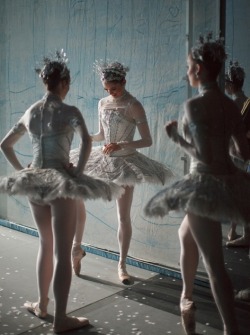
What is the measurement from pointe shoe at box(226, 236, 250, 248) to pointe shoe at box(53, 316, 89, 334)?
3.52ft

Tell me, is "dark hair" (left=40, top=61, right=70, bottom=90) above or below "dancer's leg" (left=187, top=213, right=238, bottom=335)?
above

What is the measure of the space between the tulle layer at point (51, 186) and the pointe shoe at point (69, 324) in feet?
2.31

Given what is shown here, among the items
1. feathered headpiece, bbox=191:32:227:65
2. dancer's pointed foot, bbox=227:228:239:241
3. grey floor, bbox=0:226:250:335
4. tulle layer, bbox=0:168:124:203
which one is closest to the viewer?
feathered headpiece, bbox=191:32:227:65

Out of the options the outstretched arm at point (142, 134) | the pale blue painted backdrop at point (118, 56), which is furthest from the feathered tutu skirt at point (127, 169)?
the pale blue painted backdrop at point (118, 56)

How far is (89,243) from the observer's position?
4.11 metres

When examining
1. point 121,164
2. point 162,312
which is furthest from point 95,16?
point 162,312

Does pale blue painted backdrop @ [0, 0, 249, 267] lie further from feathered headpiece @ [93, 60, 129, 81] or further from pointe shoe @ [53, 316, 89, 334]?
pointe shoe @ [53, 316, 89, 334]

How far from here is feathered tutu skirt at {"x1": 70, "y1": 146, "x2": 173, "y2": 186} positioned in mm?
3057

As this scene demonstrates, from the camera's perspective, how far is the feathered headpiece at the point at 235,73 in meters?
2.88

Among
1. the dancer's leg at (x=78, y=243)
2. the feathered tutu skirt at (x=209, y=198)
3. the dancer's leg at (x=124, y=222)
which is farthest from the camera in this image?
the dancer's leg at (x=78, y=243)

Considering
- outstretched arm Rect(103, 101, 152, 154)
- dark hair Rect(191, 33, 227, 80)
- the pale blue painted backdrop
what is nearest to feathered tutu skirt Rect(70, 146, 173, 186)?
outstretched arm Rect(103, 101, 152, 154)

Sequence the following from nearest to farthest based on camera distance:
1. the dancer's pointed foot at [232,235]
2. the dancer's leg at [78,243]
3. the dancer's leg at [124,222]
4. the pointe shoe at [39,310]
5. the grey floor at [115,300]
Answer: the grey floor at [115,300]
the pointe shoe at [39,310]
the dancer's pointed foot at [232,235]
the dancer's leg at [124,222]
the dancer's leg at [78,243]

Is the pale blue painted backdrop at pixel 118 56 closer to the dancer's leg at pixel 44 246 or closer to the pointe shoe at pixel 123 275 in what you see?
the pointe shoe at pixel 123 275

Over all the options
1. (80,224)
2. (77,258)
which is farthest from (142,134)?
(77,258)
